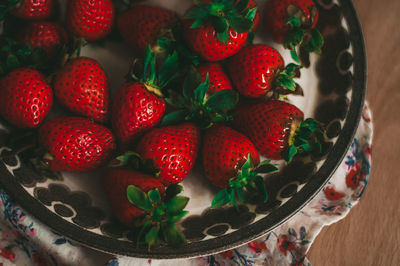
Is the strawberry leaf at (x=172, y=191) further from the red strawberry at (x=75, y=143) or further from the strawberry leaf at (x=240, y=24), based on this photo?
the strawberry leaf at (x=240, y=24)

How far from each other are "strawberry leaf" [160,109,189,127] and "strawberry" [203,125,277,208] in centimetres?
7

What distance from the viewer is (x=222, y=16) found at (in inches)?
29.2

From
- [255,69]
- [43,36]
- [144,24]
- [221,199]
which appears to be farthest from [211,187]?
[43,36]

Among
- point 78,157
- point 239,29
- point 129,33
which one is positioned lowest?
point 78,157

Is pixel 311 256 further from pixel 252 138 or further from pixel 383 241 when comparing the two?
pixel 252 138

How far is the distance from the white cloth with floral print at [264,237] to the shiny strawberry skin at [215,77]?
1.23 feet

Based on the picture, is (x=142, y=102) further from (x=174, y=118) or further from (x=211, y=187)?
(x=211, y=187)

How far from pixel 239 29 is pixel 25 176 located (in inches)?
21.2

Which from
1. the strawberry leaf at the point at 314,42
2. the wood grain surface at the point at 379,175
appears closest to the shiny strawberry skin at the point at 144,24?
the strawberry leaf at the point at 314,42

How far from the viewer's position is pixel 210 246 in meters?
0.75

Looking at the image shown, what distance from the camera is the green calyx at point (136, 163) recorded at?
72cm

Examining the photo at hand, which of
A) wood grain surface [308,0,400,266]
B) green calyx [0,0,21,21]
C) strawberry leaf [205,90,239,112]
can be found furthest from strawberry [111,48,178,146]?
wood grain surface [308,0,400,266]

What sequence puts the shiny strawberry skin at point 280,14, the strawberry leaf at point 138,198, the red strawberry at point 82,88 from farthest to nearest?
the shiny strawberry skin at point 280,14 < the red strawberry at point 82,88 < the strawberry leaf at point 138,198

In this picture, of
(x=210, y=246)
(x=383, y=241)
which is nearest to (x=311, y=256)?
(x=383, y=241)
